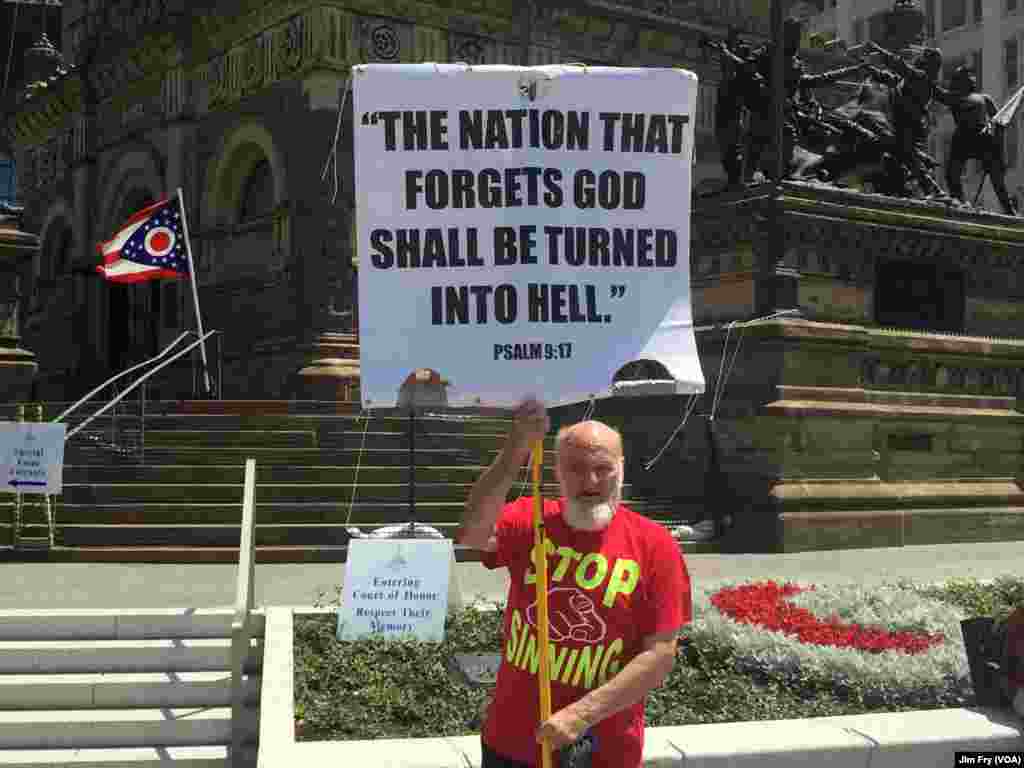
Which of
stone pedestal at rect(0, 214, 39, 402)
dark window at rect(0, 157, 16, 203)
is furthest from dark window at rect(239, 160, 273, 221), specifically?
dark window at rect(0, 157, 16, 203)

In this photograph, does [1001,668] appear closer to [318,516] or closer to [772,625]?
[772,625]

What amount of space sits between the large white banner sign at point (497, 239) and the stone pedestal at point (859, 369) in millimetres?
12265

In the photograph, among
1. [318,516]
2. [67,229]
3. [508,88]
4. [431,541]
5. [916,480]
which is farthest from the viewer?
[67,229]

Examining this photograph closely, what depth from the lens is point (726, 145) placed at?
65.5 ft

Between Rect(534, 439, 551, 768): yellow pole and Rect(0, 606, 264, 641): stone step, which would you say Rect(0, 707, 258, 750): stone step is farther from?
Rect(534, 439, 551, 768): yellow pole

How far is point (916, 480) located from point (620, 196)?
576 inches

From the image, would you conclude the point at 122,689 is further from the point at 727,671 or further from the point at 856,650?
the point at 856,650

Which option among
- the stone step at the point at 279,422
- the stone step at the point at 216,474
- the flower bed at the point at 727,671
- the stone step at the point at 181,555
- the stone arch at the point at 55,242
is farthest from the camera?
the stone arch at the point at 55,242

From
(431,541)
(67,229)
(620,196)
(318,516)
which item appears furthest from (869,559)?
(67,229)

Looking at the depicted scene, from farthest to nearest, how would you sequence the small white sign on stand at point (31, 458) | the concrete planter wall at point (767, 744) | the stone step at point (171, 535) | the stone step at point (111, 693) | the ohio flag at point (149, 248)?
the ohio flag at point (149, 248)
the stone step at point (171, 535)
the small white sign on stand at point (31, 458)
the stone step at point (111, 693)
the concrete planter wall at point (767, 744)

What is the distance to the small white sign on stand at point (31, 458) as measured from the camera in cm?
1444

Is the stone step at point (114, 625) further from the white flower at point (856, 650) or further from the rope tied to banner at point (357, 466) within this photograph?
the rope tied to banner at point (357, 466)

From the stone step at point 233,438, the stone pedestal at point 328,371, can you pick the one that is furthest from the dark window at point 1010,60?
the stone step at point 233,438

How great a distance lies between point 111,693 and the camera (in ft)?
29.3
